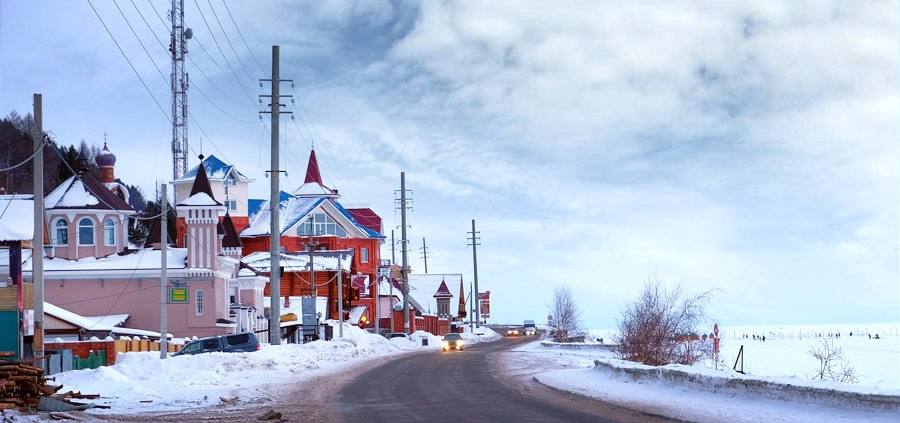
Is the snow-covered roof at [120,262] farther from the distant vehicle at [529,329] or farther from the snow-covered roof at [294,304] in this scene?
the distant vehicle at [529,329]

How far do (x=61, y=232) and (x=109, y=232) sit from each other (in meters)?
2.81

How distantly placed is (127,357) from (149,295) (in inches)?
1011

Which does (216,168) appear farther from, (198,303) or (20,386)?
(20,386)

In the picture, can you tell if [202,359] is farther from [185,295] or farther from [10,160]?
[10,160]

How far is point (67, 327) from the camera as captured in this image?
45.4m

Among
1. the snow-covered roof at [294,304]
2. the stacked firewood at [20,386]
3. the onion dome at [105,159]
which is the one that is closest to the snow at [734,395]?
the stacked firewood at [20,386]

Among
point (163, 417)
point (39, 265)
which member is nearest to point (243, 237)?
point (39, 265)

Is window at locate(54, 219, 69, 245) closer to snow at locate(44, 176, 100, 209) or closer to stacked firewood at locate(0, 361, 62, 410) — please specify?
snow at locate(44, 176, 100, 209)

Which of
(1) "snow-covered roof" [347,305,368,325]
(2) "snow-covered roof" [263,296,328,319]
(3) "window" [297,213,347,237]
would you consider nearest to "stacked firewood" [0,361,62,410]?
(2) "snow-covered roof" [263,296,328,319]

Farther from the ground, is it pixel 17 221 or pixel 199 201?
pixel 199 201

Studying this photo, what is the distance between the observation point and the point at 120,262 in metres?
57.7

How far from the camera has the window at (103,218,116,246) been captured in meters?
59.7

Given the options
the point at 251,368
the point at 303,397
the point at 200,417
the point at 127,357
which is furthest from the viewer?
the point at 251,368

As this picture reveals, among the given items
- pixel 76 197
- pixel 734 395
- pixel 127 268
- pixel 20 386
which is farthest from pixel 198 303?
pixel 734 395
